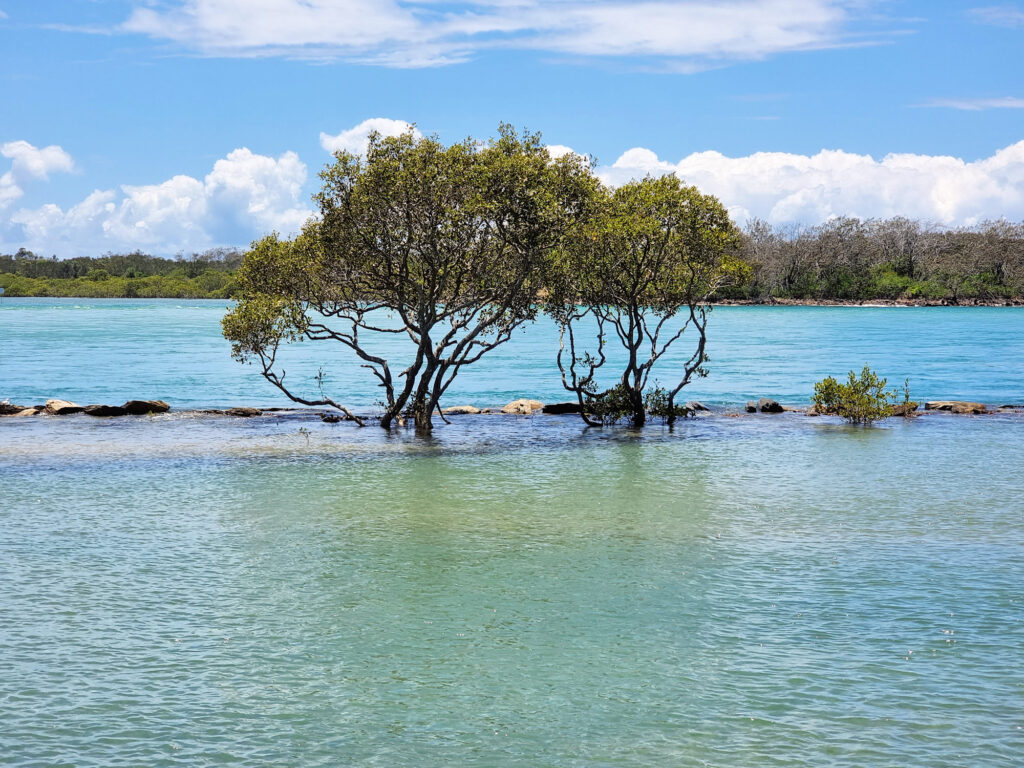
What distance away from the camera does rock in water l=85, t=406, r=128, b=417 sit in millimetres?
37688

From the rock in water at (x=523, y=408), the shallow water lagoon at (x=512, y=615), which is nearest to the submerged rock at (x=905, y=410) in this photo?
the shallow water lagoon at (x=512, y=615)

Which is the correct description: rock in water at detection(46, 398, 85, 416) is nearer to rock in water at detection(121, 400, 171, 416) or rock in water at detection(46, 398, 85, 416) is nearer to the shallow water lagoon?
rock in water at detection(121, 400, 171, 416)

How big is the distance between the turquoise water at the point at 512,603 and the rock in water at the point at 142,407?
8.63 metres

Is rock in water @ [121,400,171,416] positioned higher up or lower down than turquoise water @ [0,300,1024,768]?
higher up

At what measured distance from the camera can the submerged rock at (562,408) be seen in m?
39.2

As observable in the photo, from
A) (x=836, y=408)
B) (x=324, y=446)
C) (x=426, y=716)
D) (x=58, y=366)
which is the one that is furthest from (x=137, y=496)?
(x=58, y=366)

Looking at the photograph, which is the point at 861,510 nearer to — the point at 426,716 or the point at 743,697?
the point at 743,697

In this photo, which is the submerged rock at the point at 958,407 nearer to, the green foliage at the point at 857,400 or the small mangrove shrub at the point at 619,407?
the green foliage at the point at 857,400

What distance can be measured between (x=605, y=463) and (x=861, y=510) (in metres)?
7.81

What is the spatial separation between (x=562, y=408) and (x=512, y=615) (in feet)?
86.3

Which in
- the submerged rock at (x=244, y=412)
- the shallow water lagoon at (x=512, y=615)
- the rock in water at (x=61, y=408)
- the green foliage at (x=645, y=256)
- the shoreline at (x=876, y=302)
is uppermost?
the shoreline at (x=876, y=302)

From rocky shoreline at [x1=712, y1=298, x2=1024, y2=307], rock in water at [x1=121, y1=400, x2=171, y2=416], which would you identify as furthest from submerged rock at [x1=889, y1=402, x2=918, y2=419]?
rocky shoreline at [x1=712, y1=298, x2=1024, y2=307]

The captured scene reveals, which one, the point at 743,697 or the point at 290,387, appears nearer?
the point at 743,697

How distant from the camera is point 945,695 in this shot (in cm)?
1063
